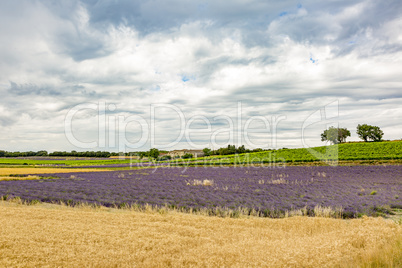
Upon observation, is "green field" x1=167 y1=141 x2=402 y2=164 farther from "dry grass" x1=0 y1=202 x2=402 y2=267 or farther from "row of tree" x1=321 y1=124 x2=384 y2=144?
"dry grass" x1=0 y1=202 x2=402 y2=267

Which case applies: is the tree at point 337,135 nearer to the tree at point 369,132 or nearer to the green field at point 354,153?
the tree at point 369,132

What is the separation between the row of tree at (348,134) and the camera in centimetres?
9738

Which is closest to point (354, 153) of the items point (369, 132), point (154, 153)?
point (369, 132)

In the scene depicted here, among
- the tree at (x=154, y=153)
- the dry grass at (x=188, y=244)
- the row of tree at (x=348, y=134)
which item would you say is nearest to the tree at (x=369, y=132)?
the row of tree at (x=348, y=134)

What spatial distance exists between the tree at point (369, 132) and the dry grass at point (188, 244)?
335 ft

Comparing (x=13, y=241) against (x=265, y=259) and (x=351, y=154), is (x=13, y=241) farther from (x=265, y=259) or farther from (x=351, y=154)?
(x=351, y=154)

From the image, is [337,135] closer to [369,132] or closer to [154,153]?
[369,132]

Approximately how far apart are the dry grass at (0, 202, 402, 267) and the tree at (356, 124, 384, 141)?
102 meters

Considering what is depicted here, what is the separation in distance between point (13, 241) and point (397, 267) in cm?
832

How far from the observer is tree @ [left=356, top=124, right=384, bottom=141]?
318ft

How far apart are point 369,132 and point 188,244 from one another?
353 feet

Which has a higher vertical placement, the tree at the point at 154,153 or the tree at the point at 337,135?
the tree at the point at 337,135

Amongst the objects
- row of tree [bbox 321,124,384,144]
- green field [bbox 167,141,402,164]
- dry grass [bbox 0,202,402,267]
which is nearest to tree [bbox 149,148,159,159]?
green field [bbox 167,141,402,164]

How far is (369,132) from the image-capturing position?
323 ft
